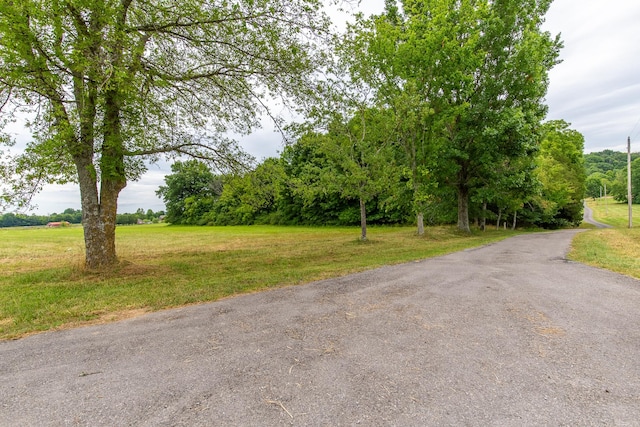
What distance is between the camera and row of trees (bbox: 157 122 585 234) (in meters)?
10.3

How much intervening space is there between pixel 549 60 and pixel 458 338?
2336 centimetres

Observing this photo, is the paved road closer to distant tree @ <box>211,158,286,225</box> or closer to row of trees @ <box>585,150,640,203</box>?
distant tree @ <box>211,158,286,225</box>

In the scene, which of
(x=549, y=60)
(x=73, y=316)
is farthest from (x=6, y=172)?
(x=549, y=60)

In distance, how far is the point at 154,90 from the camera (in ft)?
27.7

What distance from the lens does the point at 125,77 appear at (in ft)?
19.8

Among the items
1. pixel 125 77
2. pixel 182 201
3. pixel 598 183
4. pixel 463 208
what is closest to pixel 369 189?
pixel 463 208

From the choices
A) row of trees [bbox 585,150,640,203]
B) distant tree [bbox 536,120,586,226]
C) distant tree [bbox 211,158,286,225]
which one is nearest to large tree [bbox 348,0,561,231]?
distant tree [bbox 211,158,286,225]

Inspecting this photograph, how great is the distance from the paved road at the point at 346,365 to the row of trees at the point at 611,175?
6416 cm

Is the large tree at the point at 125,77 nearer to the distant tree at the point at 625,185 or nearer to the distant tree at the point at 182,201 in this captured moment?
the distant tree at the point at 182,201

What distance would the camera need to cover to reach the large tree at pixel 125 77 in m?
5.79

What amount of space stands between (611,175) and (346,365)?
106 meters

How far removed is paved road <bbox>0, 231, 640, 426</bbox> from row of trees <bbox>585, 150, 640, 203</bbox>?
64160 mm

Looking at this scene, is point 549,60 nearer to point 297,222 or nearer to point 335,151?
point 335,151

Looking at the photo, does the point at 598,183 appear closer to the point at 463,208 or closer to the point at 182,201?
the point at 463,208
